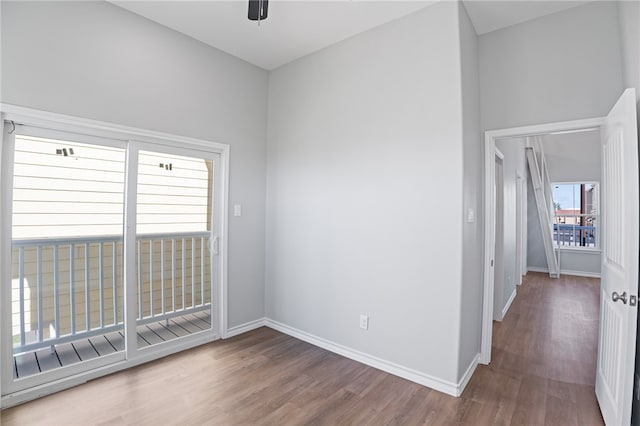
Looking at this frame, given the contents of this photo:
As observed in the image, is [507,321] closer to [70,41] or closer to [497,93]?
[497,93]

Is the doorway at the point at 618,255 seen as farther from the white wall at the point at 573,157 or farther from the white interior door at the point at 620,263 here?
the white wall at the point at 573,157

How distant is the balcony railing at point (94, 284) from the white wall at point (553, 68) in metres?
3.20

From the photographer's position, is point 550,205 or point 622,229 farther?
point 550,205

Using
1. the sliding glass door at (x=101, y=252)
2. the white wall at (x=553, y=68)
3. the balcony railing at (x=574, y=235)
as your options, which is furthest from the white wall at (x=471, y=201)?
the balcony railing at (x=574, y=235)

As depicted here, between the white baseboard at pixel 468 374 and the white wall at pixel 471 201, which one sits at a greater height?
the white wall at pixel 471 201

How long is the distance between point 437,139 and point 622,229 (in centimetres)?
128

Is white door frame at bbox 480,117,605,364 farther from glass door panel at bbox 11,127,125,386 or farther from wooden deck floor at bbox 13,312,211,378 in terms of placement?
glass door panel at bbox 11,127,125,386

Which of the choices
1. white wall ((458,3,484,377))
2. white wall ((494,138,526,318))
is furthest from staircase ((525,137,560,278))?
white wall ((458,3,484,377))

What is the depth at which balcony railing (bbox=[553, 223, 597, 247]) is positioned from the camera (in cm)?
703

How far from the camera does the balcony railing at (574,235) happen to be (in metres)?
7.03

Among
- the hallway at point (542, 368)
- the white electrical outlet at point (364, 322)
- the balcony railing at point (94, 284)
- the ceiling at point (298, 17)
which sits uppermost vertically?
the ceiling at point (298, 17)

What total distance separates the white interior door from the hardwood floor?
0.43 meters

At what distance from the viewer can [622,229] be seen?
1.85 meters

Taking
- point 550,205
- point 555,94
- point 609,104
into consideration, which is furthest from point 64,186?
point 550,205
